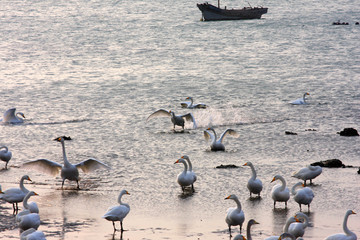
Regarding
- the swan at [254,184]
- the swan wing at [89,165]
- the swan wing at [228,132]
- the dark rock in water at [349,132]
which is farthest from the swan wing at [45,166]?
the dark rock in water at [349,132]

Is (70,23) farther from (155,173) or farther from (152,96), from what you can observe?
(155,173)

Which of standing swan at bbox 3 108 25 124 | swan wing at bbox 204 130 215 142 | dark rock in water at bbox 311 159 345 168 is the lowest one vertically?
dark rock in water at bbox 311 159 345 168

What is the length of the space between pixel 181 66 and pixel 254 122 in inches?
885

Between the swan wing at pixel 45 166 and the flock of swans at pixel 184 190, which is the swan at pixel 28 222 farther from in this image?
the swan wing at pixel 45 166

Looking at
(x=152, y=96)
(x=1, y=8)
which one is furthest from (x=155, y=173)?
(x=1, y=8)

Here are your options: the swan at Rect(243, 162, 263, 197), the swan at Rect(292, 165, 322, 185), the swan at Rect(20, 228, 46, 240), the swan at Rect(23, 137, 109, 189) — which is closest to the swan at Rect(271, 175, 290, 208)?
the swan at Rect(243, 162, 263, 197)

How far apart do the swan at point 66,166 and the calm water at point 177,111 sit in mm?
397

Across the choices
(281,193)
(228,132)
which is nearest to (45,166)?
(281,193)

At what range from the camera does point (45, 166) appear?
16.5m

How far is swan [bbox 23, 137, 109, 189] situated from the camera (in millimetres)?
16141

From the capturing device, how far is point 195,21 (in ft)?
300

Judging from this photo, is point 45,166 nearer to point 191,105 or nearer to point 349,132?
point 349,132

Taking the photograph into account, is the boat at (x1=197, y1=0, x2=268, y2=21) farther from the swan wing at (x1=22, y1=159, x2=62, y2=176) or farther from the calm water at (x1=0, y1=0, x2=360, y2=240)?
the swan wing at (x1=22, y1=159, x2=62, y2=176)

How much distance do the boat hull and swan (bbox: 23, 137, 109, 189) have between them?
242ft
